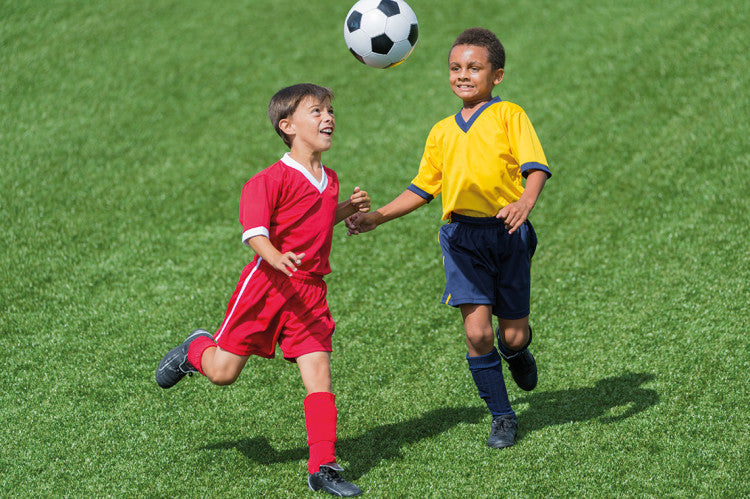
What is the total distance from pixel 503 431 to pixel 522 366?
51 cm

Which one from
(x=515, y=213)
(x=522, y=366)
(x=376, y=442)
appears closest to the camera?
(x=515, y=213)

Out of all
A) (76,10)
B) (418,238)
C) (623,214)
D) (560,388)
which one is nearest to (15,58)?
(76,10)

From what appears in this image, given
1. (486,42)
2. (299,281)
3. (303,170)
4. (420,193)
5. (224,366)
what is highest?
(486,42)

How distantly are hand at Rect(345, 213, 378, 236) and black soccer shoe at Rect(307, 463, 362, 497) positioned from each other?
53.9 inches

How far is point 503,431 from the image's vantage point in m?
4.66

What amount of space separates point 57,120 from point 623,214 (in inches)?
261

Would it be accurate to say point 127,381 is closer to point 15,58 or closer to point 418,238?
point 418,238

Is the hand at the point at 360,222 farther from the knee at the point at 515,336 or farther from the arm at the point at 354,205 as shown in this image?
the knee at the point at 515,336

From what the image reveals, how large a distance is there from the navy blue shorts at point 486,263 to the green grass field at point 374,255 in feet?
2.90

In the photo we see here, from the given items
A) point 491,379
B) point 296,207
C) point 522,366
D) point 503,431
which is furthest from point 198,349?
point 522,366

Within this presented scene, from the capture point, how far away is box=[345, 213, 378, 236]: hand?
4.73 m

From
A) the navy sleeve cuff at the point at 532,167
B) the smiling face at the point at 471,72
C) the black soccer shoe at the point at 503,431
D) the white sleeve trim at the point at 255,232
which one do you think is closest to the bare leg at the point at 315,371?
the white sleeve trim at the point at 255,232

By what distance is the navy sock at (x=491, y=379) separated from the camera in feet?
15.2

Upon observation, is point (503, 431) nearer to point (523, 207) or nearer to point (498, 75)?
point (523, 207)
